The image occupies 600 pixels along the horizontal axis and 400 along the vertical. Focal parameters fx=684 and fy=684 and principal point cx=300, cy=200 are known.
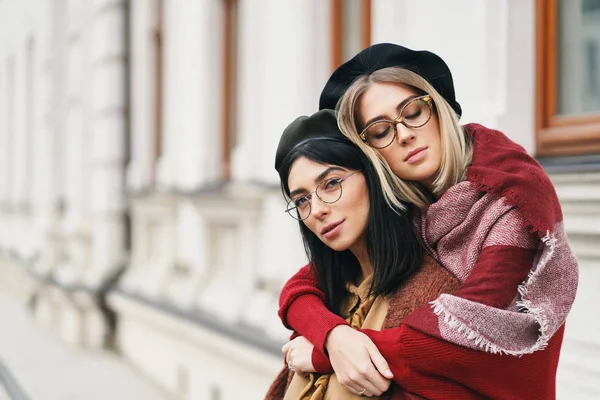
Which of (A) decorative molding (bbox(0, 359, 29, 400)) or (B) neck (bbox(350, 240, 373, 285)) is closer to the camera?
(B) neck (bbox(350, 240, 373, 285))

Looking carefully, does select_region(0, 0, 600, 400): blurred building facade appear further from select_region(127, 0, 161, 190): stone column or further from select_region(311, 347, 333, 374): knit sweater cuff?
select_region(311, 347, 333, 374): knit sweater cuff

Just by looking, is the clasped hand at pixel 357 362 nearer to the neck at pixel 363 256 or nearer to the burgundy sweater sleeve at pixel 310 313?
the burgundy sweater sleeve at pixel 310 313

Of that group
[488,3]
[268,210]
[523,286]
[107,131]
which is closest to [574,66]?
[488,3]

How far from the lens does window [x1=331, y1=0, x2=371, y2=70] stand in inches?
182

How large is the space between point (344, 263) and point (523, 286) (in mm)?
584

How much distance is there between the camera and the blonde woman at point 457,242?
4.76ft

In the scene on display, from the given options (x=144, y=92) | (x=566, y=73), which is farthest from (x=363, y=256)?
(x=144, y=92)

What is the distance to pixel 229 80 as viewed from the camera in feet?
20.5

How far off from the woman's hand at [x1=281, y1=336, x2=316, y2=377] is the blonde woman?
3 centimetres

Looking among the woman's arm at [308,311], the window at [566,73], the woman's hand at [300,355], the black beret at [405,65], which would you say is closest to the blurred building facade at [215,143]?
the window at [566,73]

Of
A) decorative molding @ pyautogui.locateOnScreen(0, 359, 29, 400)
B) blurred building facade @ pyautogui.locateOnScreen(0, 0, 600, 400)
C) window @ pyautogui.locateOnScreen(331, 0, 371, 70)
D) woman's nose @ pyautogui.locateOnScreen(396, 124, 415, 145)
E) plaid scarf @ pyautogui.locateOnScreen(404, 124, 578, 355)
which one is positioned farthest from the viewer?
decorative molding @ pyautogui.locateOnScreen(0, 359, 29, 400)

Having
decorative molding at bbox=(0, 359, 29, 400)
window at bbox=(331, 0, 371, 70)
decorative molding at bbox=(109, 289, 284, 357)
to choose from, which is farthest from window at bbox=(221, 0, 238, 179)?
decorative molding at bbox=(0, 359, 29, 400)

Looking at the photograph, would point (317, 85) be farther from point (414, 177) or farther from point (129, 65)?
point (129, 65)

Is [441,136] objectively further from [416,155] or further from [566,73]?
[566,73]
